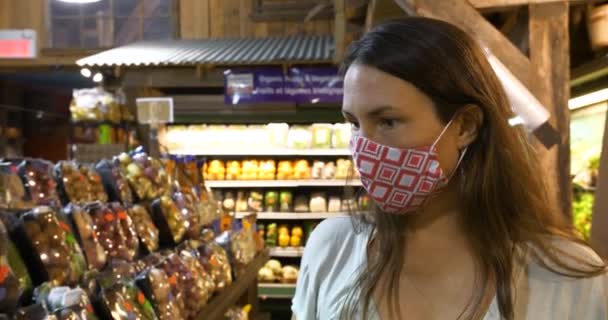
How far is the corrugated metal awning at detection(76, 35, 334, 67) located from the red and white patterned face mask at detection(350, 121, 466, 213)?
5.47 m

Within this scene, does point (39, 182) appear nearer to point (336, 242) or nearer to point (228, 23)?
point (336, 242)

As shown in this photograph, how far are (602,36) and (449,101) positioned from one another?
214 cm

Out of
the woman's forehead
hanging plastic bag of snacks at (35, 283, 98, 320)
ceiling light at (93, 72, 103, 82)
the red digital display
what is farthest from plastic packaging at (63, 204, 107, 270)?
the red digital display

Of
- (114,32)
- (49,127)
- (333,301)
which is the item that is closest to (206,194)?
(333,301)

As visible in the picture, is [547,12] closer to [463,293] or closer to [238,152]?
[463,293]

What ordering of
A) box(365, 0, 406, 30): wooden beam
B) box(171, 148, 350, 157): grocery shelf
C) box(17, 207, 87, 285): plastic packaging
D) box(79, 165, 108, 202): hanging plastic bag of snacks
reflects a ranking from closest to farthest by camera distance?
box(17, 207, 87, 285): plastic packaging → box(79, 165, 108, 202): hanging plastic bag of snacks → box(365, 0, 406, 30): wooden beam → box(171, 148, 350, 157): grocery shelf

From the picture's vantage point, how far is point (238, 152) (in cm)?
680

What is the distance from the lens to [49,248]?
196 cm

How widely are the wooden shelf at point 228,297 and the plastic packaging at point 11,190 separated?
91 cm

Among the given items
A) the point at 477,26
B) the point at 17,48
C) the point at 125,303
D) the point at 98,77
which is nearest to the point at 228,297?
the point at 125,303

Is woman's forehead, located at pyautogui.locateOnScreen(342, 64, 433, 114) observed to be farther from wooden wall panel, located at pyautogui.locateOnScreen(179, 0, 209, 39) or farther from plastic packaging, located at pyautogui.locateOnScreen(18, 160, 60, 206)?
wooden wall panel, located at pyautogui.locateOnScreen(179, 0, 209, 39)

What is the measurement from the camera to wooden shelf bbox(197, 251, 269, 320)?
9.48 ft

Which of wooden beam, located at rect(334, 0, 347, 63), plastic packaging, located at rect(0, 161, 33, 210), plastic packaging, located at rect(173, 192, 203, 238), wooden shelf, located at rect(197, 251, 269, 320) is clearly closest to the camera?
plastic packaging, located at rect(0, 161, 33, 210)

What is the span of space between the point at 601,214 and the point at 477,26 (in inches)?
60.5
